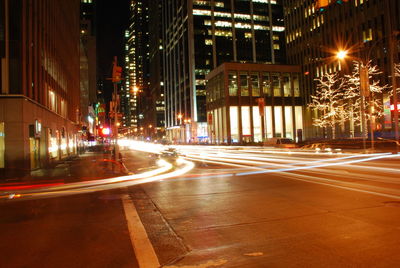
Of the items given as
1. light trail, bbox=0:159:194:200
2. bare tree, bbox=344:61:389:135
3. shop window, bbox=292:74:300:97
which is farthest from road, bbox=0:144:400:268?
shop window, bbox=292:74:300:97

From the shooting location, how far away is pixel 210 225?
730cm

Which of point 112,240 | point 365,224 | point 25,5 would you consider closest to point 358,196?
point 365,224

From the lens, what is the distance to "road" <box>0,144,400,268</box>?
209 inches

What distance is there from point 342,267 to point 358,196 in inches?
231

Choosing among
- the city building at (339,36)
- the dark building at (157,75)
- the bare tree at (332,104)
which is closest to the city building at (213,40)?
the city building at (339,36)

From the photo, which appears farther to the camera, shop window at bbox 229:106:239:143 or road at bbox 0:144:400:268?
shop window at bbox 229:106:239:143

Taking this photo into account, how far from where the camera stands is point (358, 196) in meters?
9.88

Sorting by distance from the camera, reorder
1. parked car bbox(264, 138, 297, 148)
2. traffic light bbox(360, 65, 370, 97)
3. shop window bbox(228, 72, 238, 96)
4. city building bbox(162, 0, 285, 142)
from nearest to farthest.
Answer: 1. traffic light bbox(360, 65, 370, 97)
2. parked car bbox(264, 138, 297, 148)
3. shop window bbox(228, 72, 238, 96)
4. city building bbox(162, 0, 285, 142)

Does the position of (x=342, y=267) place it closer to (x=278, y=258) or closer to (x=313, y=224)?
(x=278, y=258)

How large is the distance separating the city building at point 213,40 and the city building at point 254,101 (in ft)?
81.7

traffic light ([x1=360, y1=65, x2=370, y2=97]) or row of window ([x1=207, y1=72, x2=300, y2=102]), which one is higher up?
row of window ([x1=207, y1=72, x2=300, y2=102])

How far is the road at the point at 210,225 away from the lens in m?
5.30

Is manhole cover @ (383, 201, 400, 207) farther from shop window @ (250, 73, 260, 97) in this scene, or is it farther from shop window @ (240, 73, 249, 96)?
shop window @ (250, 73, 260, 97)

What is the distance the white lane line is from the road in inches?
0.9
